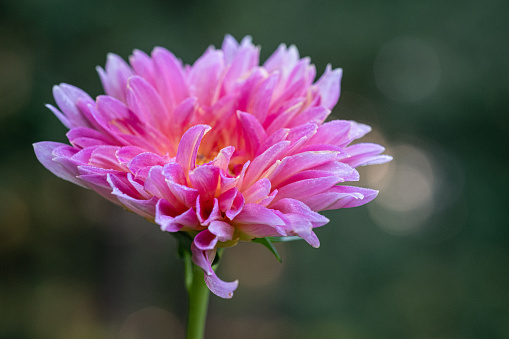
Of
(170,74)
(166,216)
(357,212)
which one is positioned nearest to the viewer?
(166,216)

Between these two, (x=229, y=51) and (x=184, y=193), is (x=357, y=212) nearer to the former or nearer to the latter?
(x=229, y=51)

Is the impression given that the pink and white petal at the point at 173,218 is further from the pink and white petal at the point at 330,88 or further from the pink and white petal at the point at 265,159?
the pink and white petal at the point at 330,88

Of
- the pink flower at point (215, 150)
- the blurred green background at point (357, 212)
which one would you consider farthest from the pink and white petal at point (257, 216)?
the blurred green background at point (357, 212)

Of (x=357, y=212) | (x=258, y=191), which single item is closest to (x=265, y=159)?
(x=258, y=191)

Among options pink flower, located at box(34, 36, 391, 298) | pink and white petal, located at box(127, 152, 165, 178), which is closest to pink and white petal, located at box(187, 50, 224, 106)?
pink flower, located at box(34, 36, 391, 298)

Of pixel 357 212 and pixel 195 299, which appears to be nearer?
pixel 195 299

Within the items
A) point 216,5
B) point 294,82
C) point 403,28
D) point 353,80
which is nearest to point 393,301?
point 353,80

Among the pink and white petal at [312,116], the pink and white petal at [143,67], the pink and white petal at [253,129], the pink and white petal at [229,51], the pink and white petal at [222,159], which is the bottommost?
the pink and white petal at [222,159]

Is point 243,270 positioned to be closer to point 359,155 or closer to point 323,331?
point 323,331
